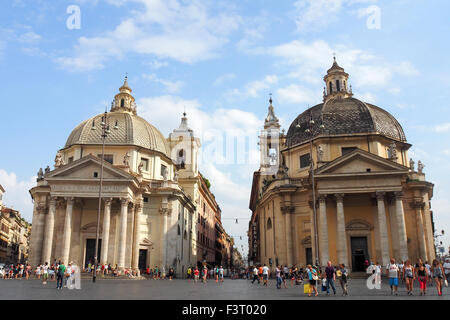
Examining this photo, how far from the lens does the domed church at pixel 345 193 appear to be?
35.9 meters

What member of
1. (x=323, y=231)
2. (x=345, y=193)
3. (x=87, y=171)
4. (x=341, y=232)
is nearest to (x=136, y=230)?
(x=87, y=171)

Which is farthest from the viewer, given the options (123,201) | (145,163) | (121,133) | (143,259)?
(145,163)

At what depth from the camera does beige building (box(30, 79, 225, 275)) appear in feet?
125

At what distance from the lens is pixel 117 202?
39688 mm

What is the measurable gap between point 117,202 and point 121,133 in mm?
9962

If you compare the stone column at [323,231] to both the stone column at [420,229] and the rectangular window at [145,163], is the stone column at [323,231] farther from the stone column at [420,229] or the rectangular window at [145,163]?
the rectangular window at [145,163]

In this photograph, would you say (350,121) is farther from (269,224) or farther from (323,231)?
(269,224)

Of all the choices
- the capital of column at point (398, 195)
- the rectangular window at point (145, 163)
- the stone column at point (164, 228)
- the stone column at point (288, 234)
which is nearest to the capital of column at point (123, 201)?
the stone column at point (164, 228)

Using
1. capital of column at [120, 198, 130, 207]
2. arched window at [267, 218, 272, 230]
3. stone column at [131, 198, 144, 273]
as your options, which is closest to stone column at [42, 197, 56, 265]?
capital of column at [120, 198, 130, 207]

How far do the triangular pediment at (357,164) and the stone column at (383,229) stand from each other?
2.36 meters

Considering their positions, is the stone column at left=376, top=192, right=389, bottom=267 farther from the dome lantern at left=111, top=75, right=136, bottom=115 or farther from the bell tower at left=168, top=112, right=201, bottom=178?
the dome lantern at left=111, top=75, right=136, bottom=115

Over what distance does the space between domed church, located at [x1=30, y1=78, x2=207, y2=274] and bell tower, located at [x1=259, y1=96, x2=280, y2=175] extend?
42.0 feet

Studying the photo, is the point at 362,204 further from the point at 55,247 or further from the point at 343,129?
the point at 55,247
